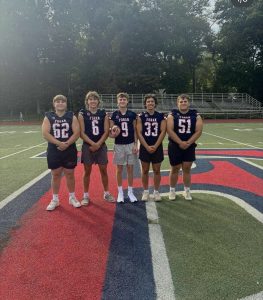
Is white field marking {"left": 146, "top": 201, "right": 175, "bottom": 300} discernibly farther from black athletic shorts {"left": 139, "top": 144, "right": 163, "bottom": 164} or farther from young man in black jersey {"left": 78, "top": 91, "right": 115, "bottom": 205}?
young man in black jersey {"left": 78, "top": 91, "right": 115, "bottom": 205}

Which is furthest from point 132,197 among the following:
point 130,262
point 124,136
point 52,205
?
point 130,262

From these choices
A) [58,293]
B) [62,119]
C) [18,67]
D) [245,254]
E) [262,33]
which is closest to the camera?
[58,293]

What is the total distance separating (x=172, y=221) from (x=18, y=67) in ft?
133

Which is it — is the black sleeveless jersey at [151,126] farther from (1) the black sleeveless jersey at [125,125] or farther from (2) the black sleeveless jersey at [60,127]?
(2) the black sleeveless jersey at [60,127]

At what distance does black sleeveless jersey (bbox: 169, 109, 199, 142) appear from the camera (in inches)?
241

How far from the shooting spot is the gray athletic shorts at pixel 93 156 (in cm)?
612

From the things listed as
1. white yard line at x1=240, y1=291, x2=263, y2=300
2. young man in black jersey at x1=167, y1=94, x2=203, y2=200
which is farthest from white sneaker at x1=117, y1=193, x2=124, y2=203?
white yard line at x1=240, y1=291, x2=263, y2=300

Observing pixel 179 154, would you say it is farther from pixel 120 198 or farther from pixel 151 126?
pixel 120 198

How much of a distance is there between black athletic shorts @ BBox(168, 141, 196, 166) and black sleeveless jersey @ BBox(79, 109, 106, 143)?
122 cm

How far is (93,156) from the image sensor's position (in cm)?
619

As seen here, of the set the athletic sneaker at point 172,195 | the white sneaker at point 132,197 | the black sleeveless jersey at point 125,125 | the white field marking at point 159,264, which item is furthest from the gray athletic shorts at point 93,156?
the white field marking at point 159,264

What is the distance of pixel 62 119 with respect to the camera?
5.84 m

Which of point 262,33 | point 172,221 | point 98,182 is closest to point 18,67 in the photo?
point 262,33

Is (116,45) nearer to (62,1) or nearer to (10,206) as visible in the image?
(62,1)
